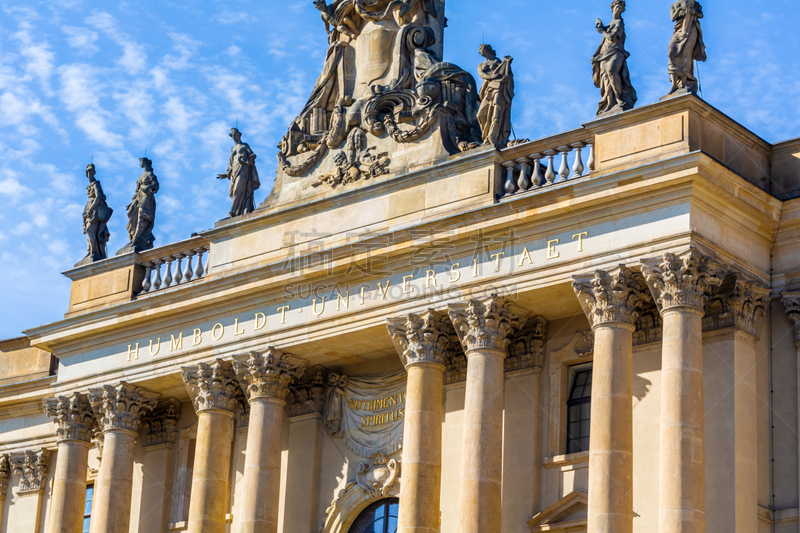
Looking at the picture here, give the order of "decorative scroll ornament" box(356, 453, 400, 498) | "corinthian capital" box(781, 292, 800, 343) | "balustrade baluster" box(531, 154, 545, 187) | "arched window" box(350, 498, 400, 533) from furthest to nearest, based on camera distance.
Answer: "arched window" box(350, 498, 400, 533), "decorative scroll ornament" box(356, 453, 400, 498), "balustrade baluster" box(531, 154, 545, 187), "corinthian capital" box(781, 292, 800, 343)

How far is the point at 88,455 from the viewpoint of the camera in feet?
119

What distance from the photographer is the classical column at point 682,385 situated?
2533cm

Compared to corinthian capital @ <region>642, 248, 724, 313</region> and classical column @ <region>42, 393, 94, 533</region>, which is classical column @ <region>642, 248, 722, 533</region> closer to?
corinthian capital @ <region>642, 248, 724, 313</region>

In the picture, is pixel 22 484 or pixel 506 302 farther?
pixel 22 484

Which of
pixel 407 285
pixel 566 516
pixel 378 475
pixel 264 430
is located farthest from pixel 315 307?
pixel 566 516

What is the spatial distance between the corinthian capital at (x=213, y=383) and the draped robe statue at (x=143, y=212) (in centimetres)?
427

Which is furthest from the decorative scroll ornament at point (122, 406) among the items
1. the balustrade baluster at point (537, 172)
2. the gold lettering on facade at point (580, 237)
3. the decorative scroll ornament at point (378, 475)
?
the gold lettering on facade at point (580, 237)

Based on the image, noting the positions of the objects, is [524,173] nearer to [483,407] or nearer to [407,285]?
[407,285]

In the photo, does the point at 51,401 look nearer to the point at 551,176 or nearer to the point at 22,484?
the point at 22,484

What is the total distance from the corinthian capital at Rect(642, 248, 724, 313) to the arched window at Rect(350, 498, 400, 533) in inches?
296

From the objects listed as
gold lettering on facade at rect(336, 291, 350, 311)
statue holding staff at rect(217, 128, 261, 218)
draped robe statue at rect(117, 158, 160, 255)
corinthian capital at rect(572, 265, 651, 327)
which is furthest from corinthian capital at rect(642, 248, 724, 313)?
draped robe statue at rect(117, 158, 160, 255)

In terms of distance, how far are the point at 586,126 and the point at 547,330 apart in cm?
393

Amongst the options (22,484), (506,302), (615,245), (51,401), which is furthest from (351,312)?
(22,484)

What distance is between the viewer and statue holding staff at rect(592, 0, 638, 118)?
94.6 ft
